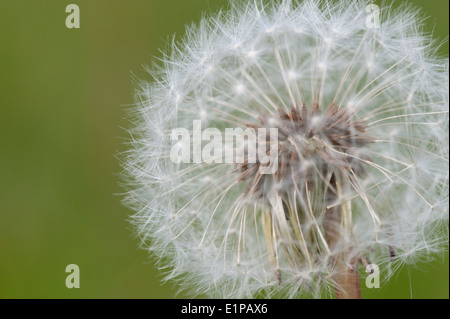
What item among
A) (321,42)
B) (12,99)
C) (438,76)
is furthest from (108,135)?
(438,76)

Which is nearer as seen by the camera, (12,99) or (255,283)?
(255,283)

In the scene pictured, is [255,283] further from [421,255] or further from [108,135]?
[108,135]

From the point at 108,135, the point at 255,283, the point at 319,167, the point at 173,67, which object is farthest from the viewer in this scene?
the point at 108,135

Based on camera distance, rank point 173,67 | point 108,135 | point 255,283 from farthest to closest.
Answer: point 108,135 < point 173,67 < point 255,283

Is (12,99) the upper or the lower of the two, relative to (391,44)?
upper

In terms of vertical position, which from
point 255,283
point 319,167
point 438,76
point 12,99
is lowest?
point 255,283

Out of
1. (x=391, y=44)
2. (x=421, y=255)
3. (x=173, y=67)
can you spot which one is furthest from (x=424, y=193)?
(x=173, y=67)
